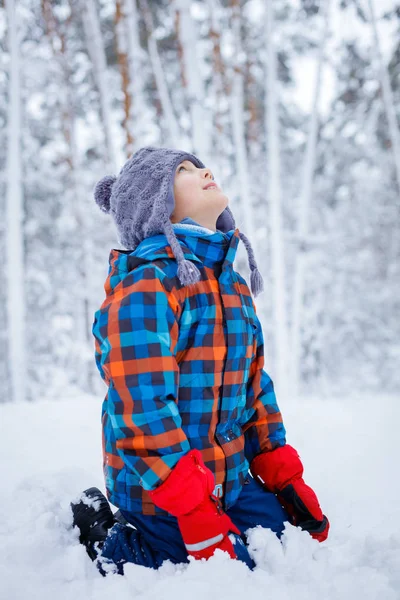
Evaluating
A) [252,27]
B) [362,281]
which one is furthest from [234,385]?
[362,281]

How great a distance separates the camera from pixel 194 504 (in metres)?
1.45

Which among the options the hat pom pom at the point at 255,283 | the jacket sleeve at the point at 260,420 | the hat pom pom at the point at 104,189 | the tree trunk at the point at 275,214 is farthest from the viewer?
the tree trunk at the point at 275,214

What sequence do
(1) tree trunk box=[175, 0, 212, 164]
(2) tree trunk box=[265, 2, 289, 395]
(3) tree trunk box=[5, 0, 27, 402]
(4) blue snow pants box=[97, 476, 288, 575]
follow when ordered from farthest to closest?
(2) tree trunk box=[265, 2, 289, 395], (3) tree trunk box=[5, 0, 27, 402], (1) tree trunk box=[175, 0, 212, 164], (4) blue snow pants box=[97, 476, 288, 575]

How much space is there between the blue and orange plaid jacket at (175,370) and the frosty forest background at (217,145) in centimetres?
513

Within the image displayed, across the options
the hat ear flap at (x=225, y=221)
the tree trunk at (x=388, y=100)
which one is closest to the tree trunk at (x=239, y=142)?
the tree trunk at (x=388, y=100)

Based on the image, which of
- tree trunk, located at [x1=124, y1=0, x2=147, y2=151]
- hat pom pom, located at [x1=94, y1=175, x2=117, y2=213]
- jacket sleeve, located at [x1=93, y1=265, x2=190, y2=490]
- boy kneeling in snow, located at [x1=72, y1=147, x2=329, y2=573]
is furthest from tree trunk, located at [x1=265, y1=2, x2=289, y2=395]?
jacket sleeve, located at [x1=93, y1=265, x2=190, y2=490]

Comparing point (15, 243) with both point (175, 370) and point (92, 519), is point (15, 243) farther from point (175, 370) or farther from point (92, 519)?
point (175, 370)

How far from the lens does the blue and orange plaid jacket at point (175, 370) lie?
4.99ft

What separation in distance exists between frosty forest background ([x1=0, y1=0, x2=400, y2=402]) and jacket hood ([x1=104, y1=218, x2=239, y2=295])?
497 centimetres

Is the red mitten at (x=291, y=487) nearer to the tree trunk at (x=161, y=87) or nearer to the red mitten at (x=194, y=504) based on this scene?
the red mitten at (x=194, y=504)

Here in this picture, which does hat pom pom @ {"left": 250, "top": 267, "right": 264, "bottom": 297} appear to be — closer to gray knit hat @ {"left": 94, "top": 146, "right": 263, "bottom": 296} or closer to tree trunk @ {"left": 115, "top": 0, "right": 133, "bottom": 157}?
gray knit hat @ {"left": 94, "top": 146, "right": 263, "bottom": 296}

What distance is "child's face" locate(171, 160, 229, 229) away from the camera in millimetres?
2025

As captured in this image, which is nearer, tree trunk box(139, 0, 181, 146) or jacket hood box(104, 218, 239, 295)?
jacket hood box(104, 218, 239, 295)

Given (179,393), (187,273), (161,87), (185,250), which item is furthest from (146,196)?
(161,87)
